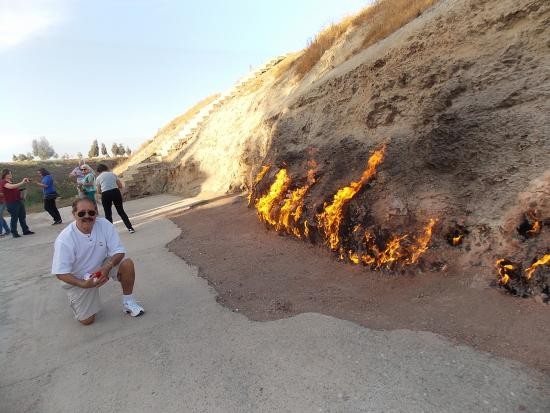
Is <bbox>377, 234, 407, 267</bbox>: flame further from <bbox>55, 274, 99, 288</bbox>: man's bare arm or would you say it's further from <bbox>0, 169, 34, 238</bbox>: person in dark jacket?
<bbox>0, 169, 34, 238</bbox>: person in dark jacket

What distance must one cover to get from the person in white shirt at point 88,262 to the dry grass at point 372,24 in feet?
22.4

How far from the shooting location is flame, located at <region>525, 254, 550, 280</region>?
3.80 meters

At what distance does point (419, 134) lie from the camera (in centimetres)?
546

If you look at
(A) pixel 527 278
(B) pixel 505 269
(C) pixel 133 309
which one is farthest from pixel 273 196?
(A) pixel 527 278

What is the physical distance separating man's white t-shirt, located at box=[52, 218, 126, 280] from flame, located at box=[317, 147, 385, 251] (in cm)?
288

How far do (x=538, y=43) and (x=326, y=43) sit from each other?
285 inches

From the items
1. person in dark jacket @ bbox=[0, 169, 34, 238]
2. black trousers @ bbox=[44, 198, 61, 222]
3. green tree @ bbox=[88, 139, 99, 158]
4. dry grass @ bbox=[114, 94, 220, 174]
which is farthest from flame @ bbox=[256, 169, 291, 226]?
green tree @ bbox=[88, 139, 99, 158]

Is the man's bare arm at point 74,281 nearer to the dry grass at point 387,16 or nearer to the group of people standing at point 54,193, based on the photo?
the group of people standing at point 54,193

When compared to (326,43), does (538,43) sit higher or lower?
lower

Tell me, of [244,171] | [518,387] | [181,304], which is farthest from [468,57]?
[244,171]

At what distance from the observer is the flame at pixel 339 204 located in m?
5.66

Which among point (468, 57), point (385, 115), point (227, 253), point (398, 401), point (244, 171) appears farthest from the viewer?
point (244, 171)

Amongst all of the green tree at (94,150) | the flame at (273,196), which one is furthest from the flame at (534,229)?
the green tree at (94,150)

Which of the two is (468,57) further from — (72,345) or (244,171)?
(244,171)
